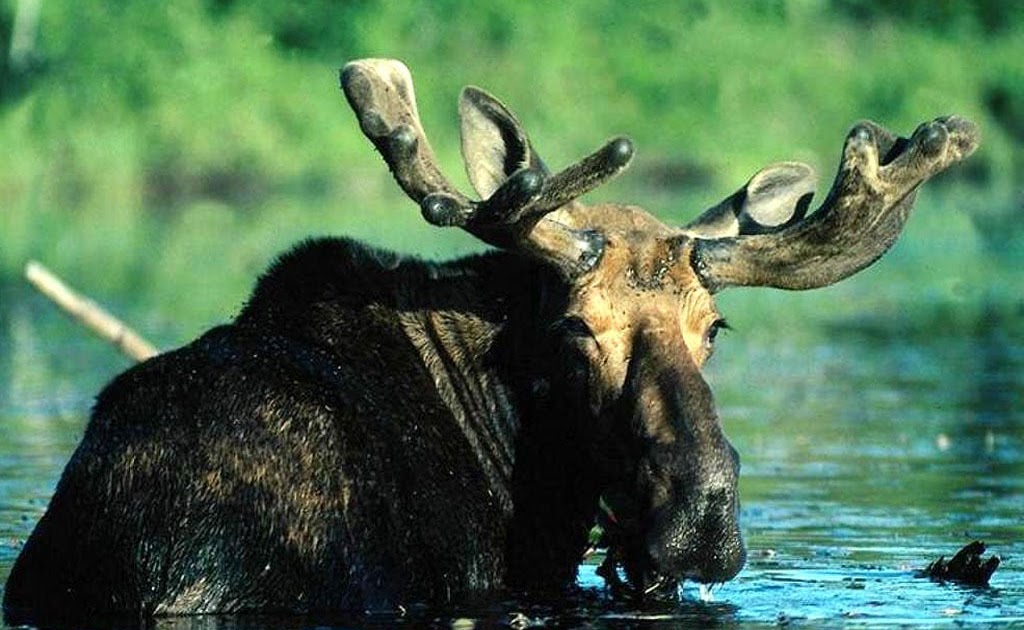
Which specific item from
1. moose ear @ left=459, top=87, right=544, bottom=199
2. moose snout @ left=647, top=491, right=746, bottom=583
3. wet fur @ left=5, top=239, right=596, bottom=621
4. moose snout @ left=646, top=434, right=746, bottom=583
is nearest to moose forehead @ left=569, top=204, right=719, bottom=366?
wet fur @ left=5, top=239, right=596, bottom=621

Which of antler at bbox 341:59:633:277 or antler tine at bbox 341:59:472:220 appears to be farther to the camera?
antler tine at bbox 341:59:472:220

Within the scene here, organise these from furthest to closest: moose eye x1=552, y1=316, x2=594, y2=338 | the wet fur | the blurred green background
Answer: the blurred green background → moose eye x1=552, y1=316, x2=594, y2=338 → the wet fur

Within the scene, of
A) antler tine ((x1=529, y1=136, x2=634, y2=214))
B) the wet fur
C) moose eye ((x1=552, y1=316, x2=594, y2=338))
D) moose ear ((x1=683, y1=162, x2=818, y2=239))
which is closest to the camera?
the wet fur

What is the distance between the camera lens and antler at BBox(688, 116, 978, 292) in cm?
997

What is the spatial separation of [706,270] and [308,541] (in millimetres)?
1867

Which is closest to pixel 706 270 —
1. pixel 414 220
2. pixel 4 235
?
pixel 4 235

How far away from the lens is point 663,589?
9789 mm

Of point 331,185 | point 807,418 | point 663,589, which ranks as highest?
point 331,185

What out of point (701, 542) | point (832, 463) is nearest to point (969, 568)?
point (701, 542)

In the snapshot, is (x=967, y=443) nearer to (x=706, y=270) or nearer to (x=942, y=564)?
(x=942, y=564)

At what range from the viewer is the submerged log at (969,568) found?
10.9 metres

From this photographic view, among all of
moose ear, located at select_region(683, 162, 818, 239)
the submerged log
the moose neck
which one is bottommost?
the submerged log

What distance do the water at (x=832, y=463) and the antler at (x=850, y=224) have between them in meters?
1.31

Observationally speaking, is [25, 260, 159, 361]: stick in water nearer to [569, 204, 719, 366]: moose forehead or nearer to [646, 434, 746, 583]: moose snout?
[569, 204, 719, 366]: moose forehead
